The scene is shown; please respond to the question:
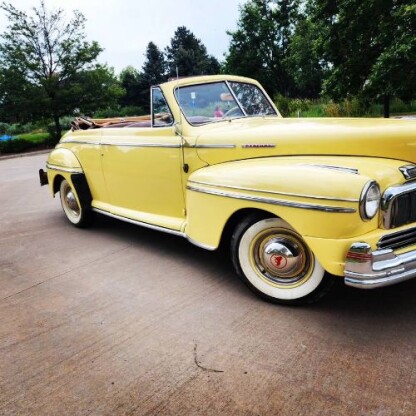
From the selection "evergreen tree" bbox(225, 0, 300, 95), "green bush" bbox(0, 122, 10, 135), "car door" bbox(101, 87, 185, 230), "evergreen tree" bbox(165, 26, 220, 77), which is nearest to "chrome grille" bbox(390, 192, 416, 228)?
"car door" bbox(101, 87, 185, 230)

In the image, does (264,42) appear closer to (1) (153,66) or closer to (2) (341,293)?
(1) (153,66)

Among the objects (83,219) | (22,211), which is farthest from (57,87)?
(83,219)

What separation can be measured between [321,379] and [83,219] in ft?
12.1

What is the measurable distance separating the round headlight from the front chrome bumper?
18 cm

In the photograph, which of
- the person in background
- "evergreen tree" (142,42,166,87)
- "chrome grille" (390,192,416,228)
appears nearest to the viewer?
"chrome grille" (390,192,416,228)

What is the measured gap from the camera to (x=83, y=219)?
5.02 metres

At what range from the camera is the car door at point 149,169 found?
365 cm

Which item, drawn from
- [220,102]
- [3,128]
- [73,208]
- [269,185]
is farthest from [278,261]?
[3,128]

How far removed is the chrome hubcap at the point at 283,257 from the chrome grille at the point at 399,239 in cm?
54

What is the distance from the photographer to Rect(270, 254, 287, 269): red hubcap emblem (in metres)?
2.82

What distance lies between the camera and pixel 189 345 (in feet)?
8.09

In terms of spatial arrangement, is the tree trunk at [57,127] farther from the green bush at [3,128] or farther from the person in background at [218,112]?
the person in background at [218,112]

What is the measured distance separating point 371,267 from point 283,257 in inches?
25.5

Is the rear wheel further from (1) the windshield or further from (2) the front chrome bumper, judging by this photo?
(2) the front chrome bumper
